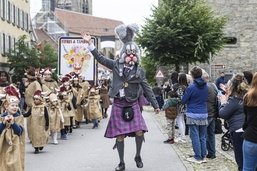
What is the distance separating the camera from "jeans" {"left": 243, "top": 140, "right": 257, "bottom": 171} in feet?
21.4

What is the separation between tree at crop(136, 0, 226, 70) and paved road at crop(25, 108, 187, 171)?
14.9 m

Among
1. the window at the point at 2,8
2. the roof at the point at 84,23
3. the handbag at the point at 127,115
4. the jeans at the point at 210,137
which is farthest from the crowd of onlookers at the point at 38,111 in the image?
the roof at the point at 84,23

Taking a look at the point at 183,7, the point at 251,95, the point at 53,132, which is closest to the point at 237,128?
the point at 251,95

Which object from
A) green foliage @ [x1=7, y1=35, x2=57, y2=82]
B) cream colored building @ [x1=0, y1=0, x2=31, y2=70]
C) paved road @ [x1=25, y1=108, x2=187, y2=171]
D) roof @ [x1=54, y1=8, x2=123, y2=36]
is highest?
roof @ [x1=54, y1=8, x2=123, y2=36]

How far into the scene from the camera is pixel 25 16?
54.2m

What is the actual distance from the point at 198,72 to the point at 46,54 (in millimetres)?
37900

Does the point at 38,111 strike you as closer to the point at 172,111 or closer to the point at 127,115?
the point at 172,111

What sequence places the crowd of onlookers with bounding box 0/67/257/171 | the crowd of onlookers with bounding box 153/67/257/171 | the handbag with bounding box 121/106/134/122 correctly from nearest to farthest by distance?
the crowd of onlookers with bounding box 153/67/257/171
the crowd of onlookers with bounding box 0/67/257/171
the handbag with bounding box 121/106/134/122

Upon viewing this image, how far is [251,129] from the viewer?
258 inches

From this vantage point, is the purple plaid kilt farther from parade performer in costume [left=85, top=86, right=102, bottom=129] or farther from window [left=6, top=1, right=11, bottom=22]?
window [left=6, top=1, right=11, bottom=22]

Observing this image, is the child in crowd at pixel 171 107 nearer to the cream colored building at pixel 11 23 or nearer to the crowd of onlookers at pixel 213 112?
the crowd of onlookers at pixel 213 112

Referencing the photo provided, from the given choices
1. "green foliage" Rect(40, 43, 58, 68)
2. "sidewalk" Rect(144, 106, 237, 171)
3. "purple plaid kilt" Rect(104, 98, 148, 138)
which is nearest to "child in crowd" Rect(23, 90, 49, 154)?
"sidewalk" Rect(144, 106, 237, 171)

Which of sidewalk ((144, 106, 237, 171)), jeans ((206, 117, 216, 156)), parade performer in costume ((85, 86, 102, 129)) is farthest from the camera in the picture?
parade performer in costume ((85, 86, 102, 129))

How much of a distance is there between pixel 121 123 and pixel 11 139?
199 cm
